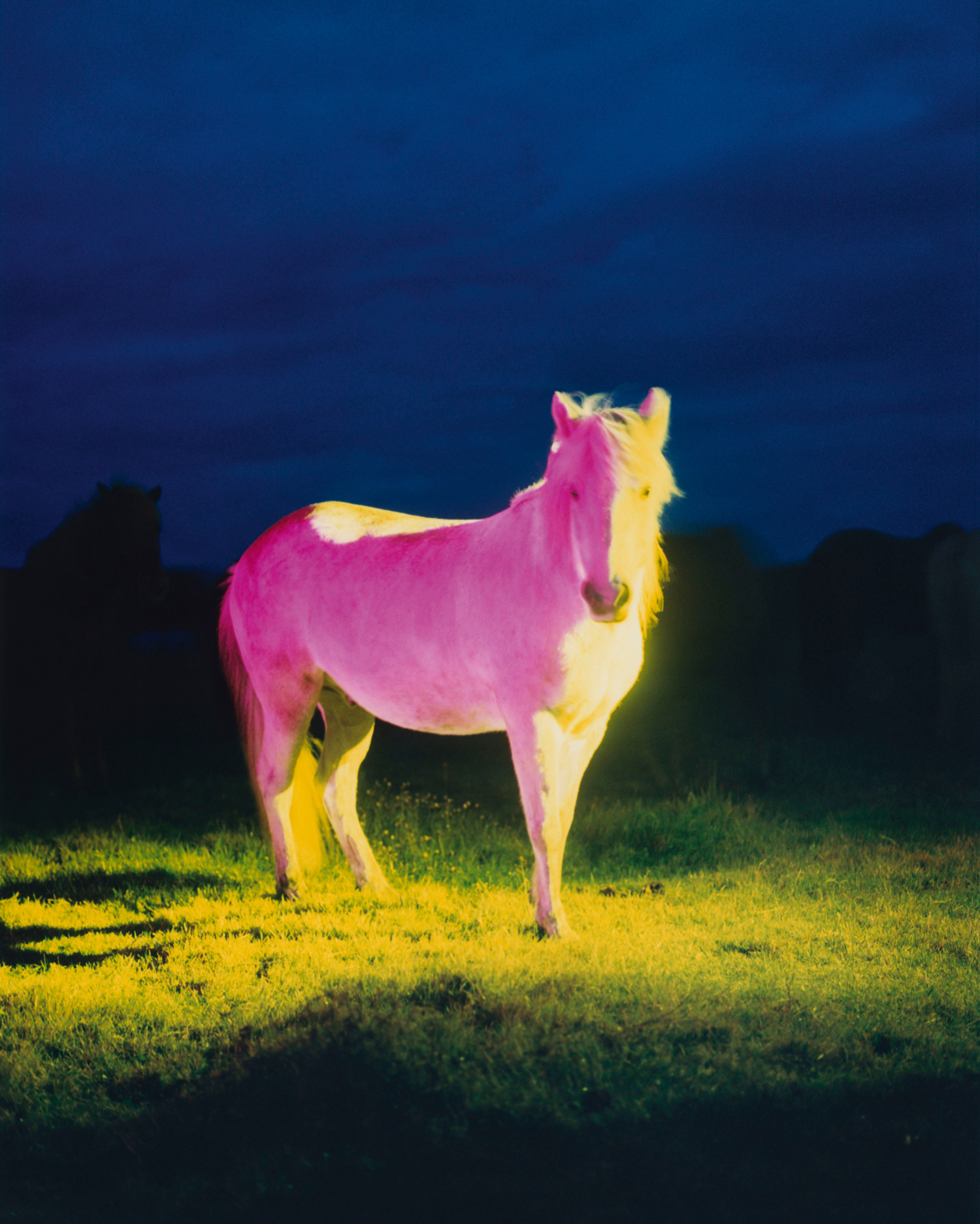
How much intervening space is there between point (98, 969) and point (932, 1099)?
3.65 metres

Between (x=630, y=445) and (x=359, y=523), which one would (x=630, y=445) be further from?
(x=359, y=523)

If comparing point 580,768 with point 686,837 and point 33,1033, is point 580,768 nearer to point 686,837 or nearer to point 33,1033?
point 686,837

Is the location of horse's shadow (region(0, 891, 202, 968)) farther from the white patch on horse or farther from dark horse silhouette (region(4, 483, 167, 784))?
dark horse silhouette (region(4, 483, 167, 784))

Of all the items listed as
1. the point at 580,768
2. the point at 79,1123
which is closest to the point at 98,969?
the point at 79,1123

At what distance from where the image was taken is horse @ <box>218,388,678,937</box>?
3.99 m

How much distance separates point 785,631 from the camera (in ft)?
37.8

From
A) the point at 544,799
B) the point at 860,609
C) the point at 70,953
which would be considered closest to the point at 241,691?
the point at 70,953

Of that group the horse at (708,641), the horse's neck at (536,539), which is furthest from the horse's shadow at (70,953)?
the horse at (708,641)

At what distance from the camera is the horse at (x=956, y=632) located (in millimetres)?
10070

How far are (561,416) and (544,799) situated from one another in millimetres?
1761

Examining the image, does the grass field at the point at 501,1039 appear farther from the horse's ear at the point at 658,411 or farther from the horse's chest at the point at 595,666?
the horse's ear at the point at 658,411

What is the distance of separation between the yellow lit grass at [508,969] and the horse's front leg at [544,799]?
0.59ft

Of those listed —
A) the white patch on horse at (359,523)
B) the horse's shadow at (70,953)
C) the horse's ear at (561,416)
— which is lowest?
the horse's shadow at (70,953)

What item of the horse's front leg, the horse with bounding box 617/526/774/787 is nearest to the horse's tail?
the horse's front leg
